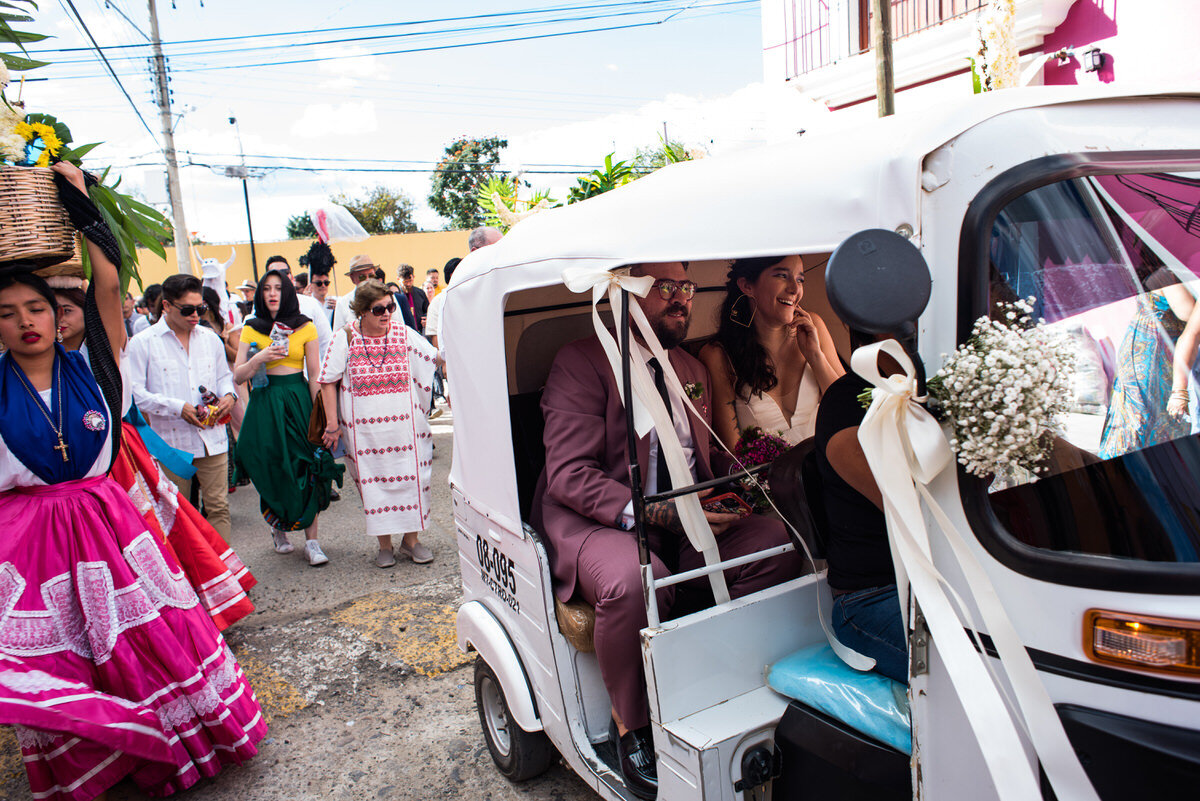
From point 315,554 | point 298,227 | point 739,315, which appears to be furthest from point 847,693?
point 298,227

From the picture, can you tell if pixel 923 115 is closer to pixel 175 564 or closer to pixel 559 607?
pixel 559 607

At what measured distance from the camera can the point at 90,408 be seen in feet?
10.4

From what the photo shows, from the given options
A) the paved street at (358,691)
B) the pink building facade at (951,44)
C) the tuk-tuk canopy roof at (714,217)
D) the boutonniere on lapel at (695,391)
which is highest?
the pink building facade at (951,44)

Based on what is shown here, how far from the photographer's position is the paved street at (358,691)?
3150 millimetres

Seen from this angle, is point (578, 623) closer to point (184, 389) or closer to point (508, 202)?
point (508, 202)

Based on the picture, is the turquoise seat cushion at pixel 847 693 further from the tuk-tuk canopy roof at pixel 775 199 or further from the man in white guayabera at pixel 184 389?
the man in white guayabera at pixel 184 389

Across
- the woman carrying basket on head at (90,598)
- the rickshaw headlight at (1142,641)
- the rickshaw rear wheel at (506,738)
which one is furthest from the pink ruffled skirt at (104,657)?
the rickshaw headlight at (1142,641)

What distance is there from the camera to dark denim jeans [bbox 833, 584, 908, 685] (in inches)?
78.9

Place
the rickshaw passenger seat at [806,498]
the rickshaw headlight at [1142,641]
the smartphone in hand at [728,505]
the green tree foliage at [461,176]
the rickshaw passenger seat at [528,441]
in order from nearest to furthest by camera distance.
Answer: the rickshaw headlight at [1142,641]
the rickshaw passenger seat at [806,498]
the smartphone in hand at [728,505]
the rickshaw passenger seat at [528,441]
the green tree foliage at [461,176]

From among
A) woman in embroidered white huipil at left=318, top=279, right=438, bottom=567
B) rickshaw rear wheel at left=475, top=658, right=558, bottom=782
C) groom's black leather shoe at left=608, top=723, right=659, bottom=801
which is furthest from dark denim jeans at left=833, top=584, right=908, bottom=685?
woman in embroidered white huipil at left=318, top=279, right=438, bottom=567

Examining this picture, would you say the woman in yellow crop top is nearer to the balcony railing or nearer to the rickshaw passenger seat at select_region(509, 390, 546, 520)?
the rickshaw passenger seat at select_region(509, 390, 546, 520)

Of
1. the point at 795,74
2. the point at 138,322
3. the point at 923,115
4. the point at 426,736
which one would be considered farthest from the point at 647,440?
the point at 795,74

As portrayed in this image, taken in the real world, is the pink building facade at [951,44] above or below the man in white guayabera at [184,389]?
above

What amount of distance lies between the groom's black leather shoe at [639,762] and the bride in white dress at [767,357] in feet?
4.09
